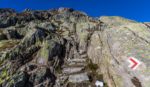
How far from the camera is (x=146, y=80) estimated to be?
114 feet

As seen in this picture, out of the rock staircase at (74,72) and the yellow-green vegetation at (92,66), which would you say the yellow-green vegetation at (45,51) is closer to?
the rock staircase at (74,72)

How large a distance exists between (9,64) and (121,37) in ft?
108

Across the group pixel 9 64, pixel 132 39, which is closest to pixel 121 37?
pixel 132 39

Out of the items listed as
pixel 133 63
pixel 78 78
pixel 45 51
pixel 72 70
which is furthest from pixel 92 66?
pixel 45 51

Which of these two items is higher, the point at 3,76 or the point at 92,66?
the point at 92,66

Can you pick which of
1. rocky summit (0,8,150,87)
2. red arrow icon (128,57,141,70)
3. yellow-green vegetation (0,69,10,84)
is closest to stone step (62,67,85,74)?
rocky summit (0,8,150,87)

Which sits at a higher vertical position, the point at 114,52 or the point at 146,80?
the point at 114,52

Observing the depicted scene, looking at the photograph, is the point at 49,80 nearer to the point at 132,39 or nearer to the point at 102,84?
the point at 102,84

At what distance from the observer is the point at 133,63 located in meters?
39.8

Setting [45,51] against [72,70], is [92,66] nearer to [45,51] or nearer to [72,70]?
[72,70]

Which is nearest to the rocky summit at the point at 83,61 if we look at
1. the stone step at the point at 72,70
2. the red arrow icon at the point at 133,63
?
the stone step at the point at 72,70

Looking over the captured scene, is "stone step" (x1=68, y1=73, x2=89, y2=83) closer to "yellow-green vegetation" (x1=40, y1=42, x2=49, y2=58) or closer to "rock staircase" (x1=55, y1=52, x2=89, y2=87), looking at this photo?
"rock staircase" (x1=55, y1=52, x2=89, y2=87)

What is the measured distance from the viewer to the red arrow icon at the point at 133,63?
38.5m

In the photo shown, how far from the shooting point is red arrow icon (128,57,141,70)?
38.5 meters
